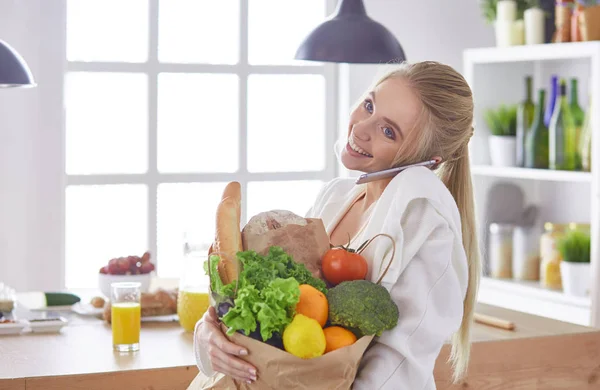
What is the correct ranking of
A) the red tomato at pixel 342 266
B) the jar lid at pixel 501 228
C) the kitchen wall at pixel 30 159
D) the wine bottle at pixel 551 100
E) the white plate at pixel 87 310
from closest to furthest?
the red tomato at pixel 342 266
the white plate at pixel 87 310
the kitchen wall at pixel 30 159
the wine bottle at pixel 551 100
the jar lid at pixel 501 228

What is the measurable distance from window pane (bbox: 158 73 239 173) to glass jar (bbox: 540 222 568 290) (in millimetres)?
1445

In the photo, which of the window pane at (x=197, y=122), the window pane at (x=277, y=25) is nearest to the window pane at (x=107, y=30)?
the window pane at (x=197, y=122)

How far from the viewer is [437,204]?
5.39 ft

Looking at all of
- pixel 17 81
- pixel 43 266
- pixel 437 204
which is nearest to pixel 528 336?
pixel 437 204

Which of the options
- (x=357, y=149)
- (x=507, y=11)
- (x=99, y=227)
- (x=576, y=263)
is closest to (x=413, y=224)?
(x=357, y=149)

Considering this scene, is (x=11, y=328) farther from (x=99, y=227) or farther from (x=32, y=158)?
(x=99, y=227)

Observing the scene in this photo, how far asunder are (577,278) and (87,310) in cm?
191

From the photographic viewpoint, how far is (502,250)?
4.04 metres

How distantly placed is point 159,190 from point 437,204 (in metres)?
2.67

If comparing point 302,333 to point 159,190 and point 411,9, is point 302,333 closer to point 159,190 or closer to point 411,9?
point 159,190

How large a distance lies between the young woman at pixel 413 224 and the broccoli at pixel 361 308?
54 mm

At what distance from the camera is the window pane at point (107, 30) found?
3.99 meters

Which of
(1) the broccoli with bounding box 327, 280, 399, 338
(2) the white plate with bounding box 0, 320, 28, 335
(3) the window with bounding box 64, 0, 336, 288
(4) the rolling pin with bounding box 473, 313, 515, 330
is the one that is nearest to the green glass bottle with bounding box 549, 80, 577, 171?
(3) the window with bounding box 64, 0, 336, 288

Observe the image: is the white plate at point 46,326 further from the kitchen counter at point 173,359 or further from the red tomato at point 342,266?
the red tomato at point 342,266
